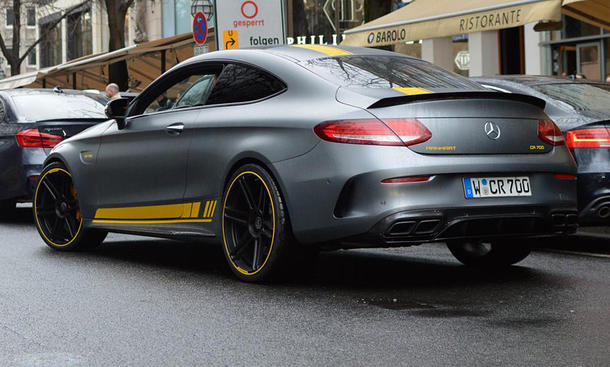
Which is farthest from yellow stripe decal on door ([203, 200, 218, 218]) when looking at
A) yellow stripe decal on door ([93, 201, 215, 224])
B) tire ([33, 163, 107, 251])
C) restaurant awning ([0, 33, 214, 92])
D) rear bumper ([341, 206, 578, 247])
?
restaurant awning ([0, 33, 214, 92])

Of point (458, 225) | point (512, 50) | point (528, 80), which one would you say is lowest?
point (458, 225)

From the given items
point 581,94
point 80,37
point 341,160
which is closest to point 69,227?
point 341,160

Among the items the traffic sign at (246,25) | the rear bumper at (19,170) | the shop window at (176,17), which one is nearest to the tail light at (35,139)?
the rear bumper at (19,170)

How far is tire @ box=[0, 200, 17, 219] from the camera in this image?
12707mm

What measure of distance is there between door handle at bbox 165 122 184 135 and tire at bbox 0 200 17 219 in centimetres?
538

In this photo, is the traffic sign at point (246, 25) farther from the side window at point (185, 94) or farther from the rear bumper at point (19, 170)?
the side window at point (185, 94)

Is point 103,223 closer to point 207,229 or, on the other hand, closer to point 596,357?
point 207,229

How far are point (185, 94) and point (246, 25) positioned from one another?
8608 mm

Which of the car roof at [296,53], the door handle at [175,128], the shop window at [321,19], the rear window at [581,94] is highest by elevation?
the shop window at [321,19]

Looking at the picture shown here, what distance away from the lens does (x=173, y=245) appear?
974 centimetres

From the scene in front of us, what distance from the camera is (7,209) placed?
13.0 metres

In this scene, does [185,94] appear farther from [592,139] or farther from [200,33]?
[200,33]

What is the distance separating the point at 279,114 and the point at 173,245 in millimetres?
3235

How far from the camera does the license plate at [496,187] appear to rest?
6.42m
